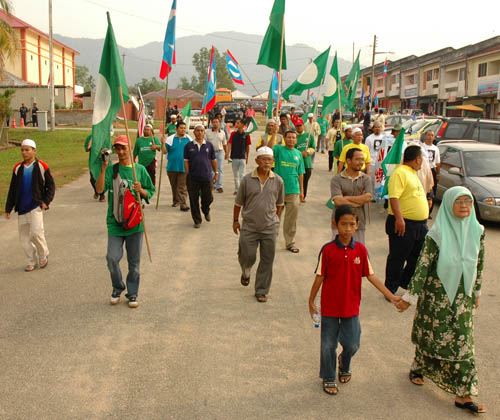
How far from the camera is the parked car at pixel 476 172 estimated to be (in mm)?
10391

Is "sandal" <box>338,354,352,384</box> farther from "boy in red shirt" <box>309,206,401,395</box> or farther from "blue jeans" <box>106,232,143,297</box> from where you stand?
"blue jeans" <box>106,232,143,297</box>

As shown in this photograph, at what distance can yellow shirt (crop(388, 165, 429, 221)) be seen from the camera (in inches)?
245

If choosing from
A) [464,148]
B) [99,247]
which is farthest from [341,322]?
[464,148]

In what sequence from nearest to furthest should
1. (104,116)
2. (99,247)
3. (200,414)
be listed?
(200,414), (104,116), (99,247)

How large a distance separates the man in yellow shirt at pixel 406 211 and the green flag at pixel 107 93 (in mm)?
3216

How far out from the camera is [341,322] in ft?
14.3

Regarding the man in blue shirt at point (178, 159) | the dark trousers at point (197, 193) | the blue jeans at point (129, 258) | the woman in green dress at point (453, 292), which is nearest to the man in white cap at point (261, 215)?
the blue jeans at point (129, 258)

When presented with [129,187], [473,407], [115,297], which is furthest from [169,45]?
[473,407]

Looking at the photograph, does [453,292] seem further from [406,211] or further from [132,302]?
[132,302]

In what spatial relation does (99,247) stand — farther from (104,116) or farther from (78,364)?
(78,364)

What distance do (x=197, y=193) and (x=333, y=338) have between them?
6262 mm

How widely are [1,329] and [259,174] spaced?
3.16 metres

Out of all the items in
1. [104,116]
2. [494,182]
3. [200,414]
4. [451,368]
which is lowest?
[200,414]

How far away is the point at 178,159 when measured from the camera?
38.1 ft
